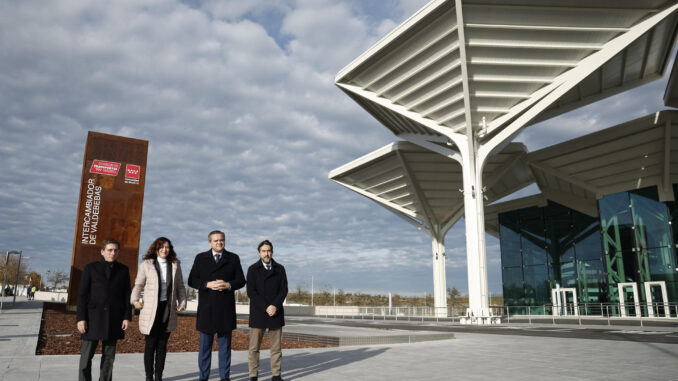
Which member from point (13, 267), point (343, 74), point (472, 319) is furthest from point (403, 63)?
point (13, 267)

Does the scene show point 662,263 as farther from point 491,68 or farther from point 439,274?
point 491,68

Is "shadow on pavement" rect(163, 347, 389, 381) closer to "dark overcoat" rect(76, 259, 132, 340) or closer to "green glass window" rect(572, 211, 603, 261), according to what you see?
"dark overcoat" rect(76, 259, 132, 340)

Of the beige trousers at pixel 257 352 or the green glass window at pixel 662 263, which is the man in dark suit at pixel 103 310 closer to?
the beige trousers at pixel 257 352

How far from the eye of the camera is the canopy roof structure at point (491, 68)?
2002cm

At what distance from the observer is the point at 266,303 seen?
234 inches

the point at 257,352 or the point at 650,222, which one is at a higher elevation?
the point at 650,222

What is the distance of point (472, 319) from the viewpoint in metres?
23.6

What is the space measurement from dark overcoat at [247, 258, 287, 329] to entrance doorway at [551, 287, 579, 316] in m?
31.4

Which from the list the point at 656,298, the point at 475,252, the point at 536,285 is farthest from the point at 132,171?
the point at 656,298

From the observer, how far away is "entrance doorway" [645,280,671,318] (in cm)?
2772

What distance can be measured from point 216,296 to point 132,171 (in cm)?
2104

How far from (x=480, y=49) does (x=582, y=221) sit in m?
17.6

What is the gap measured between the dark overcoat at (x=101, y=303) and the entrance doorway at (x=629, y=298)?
31423 millimetres

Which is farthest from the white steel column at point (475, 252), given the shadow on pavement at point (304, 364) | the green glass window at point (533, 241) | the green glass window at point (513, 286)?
the shadow on pavement at point (304, 364)
